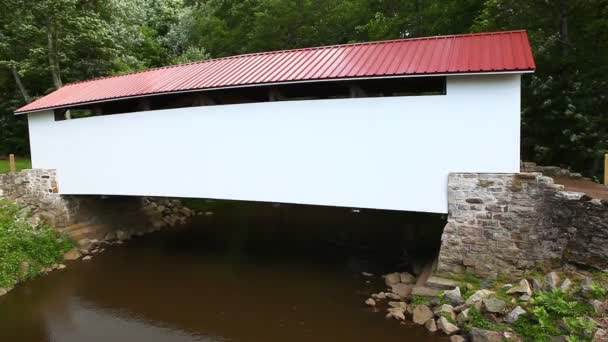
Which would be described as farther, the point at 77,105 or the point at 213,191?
the point at 77,105

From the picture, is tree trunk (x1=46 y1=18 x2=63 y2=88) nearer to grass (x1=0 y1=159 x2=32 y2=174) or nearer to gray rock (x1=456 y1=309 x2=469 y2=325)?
A: grass (x1=0 y1=159 x2=32 y2=174)

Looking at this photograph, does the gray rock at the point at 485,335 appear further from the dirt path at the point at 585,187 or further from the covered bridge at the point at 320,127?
the dirt path at the point at 585,187

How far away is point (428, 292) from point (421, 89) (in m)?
4.91

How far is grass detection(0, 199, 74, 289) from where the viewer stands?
11.2m

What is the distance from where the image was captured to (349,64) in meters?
9.36

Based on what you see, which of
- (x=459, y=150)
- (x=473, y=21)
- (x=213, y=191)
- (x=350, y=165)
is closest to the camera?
(x=459, y=150)

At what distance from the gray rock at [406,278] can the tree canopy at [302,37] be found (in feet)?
18.6

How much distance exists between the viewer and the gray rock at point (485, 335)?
7.06 m

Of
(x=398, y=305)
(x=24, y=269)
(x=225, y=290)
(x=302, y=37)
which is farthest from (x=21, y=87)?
(x=398, y=305)

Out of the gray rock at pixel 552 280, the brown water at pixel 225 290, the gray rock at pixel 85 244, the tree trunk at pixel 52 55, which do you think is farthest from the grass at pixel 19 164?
the gray rock at pixel 552 280

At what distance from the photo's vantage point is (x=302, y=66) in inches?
389

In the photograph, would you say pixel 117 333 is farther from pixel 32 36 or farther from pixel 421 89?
pixel 32 36

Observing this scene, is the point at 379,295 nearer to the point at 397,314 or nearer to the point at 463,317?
the point at 397,314

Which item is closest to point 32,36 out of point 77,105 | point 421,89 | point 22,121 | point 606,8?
point 22,121
